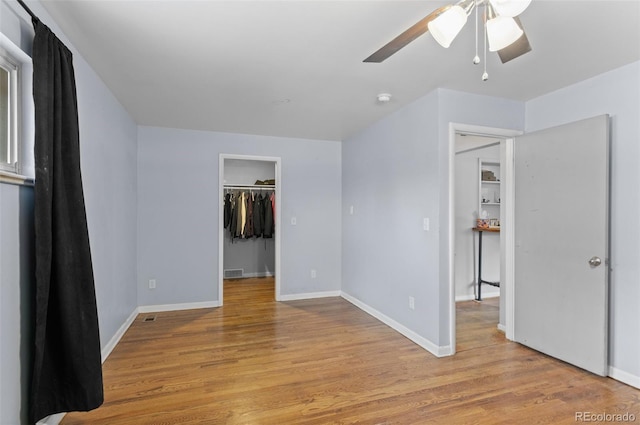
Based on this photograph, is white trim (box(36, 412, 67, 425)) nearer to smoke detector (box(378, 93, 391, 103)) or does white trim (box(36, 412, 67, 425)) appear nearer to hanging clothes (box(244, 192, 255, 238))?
smoke detector (box(378, 93, 391, 103))

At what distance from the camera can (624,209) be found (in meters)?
2.54

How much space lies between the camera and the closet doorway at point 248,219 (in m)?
6.14

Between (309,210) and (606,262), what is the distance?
133 inches

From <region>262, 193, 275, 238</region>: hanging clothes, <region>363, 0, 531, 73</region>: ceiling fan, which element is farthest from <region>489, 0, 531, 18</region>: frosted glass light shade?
<region>262, 193, 275, 238</region>: hanging clothes

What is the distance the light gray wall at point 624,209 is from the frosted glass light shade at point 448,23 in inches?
81.5

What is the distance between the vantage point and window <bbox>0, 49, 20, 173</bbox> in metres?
1.60

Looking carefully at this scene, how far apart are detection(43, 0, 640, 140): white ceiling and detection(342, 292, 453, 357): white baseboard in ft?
7.51

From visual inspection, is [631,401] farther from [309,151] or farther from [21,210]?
[309,151]

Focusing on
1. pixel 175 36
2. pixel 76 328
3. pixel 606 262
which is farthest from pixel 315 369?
pixel 175 36

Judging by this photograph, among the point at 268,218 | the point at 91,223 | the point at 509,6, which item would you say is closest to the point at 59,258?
the point at 91,223

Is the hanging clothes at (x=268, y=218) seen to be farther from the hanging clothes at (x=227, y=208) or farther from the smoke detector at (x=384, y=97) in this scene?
the smoke detector at (x=384, y=97)

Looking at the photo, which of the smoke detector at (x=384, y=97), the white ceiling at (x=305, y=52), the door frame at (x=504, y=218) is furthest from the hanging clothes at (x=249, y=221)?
the door frame at (x=504, y=218)

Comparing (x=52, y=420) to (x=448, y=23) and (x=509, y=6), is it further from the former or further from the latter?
(x=509, y=6)

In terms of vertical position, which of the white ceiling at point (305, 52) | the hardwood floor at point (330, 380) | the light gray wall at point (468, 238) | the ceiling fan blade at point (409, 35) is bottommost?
the hardwood floor at point (330, 380)
